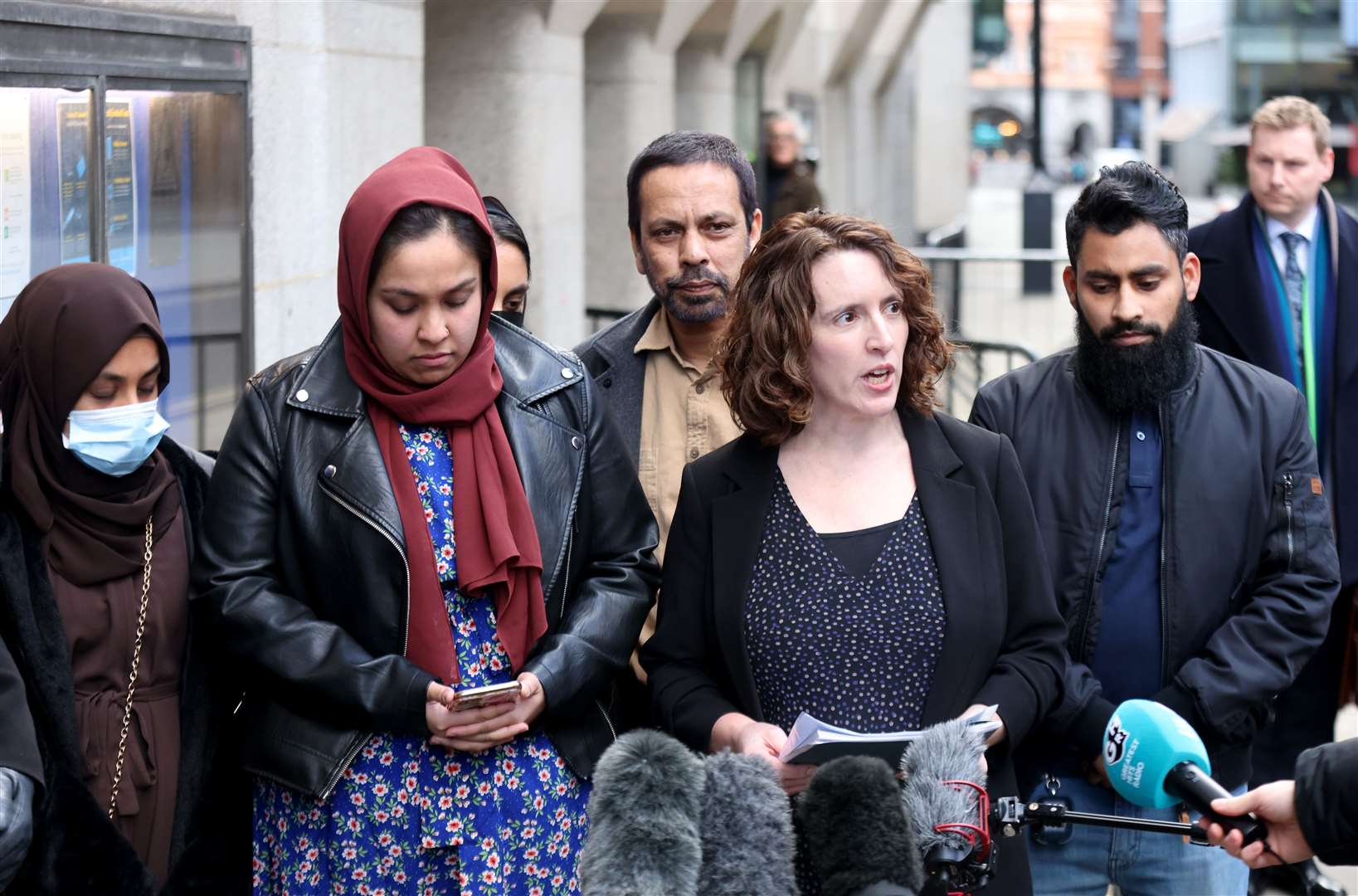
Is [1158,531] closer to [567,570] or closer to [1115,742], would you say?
[1115,742]

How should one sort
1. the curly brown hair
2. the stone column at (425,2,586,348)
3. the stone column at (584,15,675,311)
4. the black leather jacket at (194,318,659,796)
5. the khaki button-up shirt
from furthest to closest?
the stone column at (584,15,675,311), the stone column at (425,2,586,348), the khaki button-up shirt, the curly brown hair, the black leather jacket at (194,318,659,796)

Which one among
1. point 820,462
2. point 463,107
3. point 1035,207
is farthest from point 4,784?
point 1035,207

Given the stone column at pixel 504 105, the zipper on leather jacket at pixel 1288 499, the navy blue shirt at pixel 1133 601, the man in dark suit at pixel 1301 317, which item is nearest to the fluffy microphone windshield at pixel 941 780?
the navy blue shirt at pixel 1133 601

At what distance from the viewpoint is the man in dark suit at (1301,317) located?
5.69 metres

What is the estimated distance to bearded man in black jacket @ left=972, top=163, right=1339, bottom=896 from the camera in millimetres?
3896

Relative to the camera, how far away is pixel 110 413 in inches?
143

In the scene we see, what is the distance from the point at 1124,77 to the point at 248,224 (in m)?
118

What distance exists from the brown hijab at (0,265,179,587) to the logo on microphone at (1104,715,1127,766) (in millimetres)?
1978

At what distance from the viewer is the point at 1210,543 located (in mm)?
3916

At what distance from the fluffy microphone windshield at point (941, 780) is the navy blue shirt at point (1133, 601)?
985mm

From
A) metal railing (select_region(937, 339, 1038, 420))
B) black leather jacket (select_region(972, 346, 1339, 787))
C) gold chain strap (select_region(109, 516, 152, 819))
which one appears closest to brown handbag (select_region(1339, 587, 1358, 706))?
black leather jacket (select_region(972, 346, 1339, 787))

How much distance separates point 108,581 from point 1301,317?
4002mm

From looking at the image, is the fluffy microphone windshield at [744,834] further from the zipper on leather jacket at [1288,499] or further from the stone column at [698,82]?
the stone column at [698,82]

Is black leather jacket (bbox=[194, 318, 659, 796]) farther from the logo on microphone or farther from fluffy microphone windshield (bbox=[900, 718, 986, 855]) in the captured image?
the logo on microphone
